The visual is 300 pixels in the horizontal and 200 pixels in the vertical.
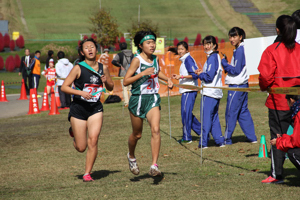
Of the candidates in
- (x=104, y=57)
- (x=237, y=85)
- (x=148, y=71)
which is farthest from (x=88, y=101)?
(x=104, y=57)

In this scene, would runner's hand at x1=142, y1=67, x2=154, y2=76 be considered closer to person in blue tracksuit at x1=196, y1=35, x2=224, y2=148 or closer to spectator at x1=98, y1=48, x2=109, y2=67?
person in blue tracksuit at x1=196, y1=35, x2=224, y2=148

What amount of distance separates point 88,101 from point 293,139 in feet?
9.48

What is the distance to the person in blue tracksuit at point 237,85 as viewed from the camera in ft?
26.3

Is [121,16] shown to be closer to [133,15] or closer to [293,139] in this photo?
[133,15]

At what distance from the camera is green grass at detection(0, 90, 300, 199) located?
5094 millimetres

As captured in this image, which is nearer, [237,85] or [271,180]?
[271,180]

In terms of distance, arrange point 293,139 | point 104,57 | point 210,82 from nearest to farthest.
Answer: point 293,139, point 210,82, point 104,57

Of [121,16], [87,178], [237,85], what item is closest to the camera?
[87,178]

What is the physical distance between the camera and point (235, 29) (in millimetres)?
8109

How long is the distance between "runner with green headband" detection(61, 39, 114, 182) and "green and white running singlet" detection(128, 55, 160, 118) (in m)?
0.53

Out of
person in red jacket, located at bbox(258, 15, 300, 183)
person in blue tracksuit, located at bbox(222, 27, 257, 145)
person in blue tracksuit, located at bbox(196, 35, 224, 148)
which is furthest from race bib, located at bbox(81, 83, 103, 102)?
person in blue tracksuit, located at bbox(222, 27, 257, 145)

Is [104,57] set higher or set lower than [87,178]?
higher

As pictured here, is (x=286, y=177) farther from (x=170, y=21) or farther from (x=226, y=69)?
(x=170, y=21)

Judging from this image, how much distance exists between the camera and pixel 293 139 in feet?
15.0
